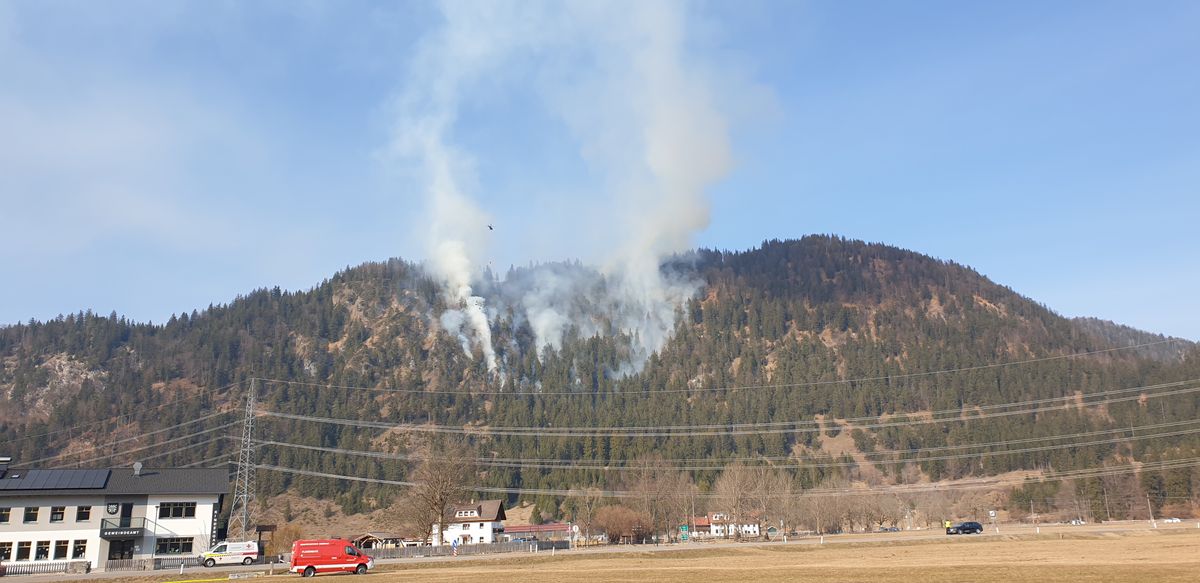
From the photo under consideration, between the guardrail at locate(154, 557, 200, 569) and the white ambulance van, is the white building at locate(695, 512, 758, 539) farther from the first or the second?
the guardrail at locate(154, 557, 200, 569)

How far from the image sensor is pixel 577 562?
70.8 metres

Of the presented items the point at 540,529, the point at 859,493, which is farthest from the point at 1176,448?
the point at 540,529

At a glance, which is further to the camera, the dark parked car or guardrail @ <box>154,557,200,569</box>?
the dark parked car

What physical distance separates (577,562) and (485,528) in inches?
3852

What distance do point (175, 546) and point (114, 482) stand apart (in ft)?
33.5

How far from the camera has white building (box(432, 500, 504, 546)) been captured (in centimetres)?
16200

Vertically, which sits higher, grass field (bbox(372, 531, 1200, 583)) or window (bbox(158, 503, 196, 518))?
window (bbox(158, 503, 196, 518))

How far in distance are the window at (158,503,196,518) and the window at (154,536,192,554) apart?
258 cm

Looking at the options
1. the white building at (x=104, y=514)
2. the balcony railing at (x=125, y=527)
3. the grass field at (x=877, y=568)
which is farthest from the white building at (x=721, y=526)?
the balcony railing at (x=125, y=527)

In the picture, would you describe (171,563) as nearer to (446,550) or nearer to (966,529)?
(446,550)

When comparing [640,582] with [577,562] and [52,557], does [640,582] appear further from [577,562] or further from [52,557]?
[52,557]

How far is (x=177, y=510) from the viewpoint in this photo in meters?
92.8

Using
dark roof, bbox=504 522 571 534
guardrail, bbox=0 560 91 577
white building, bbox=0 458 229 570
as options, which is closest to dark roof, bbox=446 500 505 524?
dark roof, bbox=504 522 571 534

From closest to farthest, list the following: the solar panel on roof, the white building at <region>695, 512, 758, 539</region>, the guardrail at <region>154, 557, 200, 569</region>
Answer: the guardrail at <region>154, 557, 200, 569</region> < the solar panel on roof < the white building at <region>695, 512, 758, 539</region>
